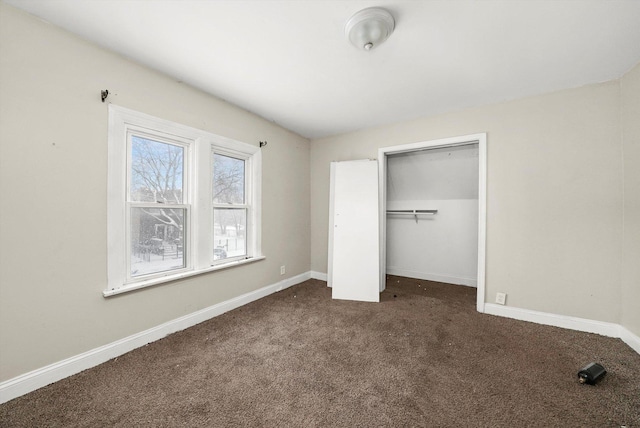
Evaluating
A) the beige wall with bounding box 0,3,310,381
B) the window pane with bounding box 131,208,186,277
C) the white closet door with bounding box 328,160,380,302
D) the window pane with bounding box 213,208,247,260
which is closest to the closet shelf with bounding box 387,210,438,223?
the white closet door with bounding box 328,160,380,302

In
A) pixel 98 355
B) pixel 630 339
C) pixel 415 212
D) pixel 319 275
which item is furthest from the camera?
pixel 415 212

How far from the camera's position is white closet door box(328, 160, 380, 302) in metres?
3.21

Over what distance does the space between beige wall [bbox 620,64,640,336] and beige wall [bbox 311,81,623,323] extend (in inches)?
2.5

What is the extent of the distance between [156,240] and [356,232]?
7.51ft

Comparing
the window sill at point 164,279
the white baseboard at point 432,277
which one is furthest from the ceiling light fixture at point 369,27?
the white baseboard at point 432,277

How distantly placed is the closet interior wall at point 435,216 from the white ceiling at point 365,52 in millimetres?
1178

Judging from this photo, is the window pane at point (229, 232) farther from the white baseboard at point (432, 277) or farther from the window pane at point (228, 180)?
the white baseboard at point (432, 277)

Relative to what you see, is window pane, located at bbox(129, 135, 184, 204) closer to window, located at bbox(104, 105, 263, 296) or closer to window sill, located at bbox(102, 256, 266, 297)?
window, located at bbox(104, 105, 263, 296)

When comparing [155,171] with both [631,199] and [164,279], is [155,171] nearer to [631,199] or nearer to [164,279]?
[164,279]

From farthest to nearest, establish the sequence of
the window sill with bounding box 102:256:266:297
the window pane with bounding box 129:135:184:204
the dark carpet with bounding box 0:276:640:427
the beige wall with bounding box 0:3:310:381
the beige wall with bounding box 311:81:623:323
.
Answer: the beige wall with bounding box 311:81:623:323
the window pane with bounding box 129:135:184:204
the window sill with bounding box 102:256:266:297
the beige wall with bounding box 0:3:310:381
the dark carpet with bounding box 0:276:640:427

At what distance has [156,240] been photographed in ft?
7.34

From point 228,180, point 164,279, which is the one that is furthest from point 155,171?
point 164,279

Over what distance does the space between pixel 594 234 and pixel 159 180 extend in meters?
4.07

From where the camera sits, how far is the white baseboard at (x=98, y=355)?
1.47 metres
